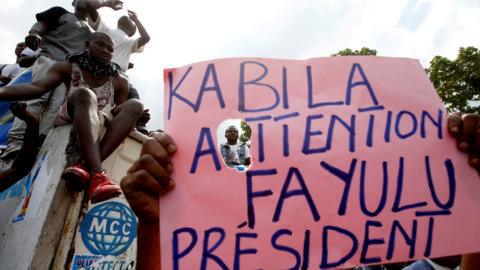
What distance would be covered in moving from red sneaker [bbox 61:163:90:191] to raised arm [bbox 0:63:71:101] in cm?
81

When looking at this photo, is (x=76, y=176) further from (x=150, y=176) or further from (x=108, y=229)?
(x=150, y=176)

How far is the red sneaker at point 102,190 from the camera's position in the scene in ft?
5.72

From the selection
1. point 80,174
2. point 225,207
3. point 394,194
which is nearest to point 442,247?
point 394,194

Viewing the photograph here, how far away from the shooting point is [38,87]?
95.0 inches

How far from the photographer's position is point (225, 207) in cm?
100

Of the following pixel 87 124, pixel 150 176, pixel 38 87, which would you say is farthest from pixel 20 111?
pixel 150 176

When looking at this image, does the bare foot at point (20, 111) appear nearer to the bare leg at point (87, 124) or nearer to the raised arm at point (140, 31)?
the bare leg at point (87, 124)

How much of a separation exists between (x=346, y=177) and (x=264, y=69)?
50cm

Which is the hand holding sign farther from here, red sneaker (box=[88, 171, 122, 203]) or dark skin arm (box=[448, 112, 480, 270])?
red sneaker (box=[88, 171, 122, 203])

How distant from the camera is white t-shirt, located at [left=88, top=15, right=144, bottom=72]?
169 inches

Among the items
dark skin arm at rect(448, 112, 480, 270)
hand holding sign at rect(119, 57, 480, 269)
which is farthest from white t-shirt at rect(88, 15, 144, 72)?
dark skin arm at rect(448, 112, 480, 270)

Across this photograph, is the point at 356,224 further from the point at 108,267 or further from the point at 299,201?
the point at 108,267

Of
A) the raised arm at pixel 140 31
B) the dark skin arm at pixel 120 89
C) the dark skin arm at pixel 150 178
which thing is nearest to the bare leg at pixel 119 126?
the dark skin arm at pixel 120 89

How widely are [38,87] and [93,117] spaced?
24.0 inches
